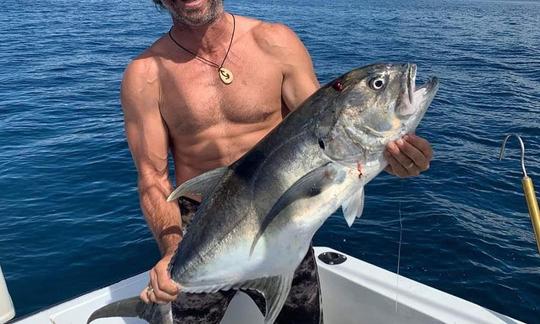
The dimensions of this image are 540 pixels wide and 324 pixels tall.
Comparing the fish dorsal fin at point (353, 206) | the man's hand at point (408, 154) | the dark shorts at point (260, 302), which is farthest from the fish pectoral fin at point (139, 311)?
the man's hand at point (408, 154)

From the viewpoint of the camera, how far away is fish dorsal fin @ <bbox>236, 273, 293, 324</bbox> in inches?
100

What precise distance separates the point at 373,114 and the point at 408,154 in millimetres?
230

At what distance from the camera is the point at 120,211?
26.5ft

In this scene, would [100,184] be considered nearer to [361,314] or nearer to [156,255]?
[156,255]

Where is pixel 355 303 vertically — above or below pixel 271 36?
below

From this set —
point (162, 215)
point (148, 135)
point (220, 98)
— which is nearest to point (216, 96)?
point (220, 98)

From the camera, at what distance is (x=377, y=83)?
7.52 feet

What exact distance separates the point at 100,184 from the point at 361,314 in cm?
635

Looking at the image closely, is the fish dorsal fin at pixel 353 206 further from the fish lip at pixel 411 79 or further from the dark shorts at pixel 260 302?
the dark shorts at pixel 260 302

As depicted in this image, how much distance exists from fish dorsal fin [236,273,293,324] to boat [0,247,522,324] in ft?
4.20

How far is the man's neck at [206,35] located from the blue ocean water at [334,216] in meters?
4.01

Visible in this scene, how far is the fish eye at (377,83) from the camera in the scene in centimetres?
229

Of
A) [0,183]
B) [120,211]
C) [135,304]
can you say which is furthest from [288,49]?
[0,183]

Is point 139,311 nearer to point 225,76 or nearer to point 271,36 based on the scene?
point 225,76
